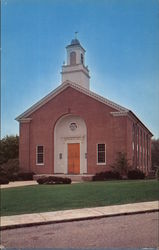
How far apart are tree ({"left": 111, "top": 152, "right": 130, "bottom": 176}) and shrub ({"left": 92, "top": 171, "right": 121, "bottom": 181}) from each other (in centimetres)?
23

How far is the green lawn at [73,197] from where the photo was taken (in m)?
8.25

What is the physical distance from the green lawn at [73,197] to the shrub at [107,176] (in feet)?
14.5

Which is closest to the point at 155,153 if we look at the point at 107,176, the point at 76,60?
the point at 76,60

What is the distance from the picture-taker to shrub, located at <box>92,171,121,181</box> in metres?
15.8

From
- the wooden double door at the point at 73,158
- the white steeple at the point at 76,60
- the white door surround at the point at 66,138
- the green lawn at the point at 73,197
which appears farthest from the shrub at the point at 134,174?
the white steeple at the point at 76,60

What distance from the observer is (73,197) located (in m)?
9.55

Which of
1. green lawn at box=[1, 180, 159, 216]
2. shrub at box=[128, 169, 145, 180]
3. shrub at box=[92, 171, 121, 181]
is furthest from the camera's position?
shrub at box=[92, 171, 121, 181]

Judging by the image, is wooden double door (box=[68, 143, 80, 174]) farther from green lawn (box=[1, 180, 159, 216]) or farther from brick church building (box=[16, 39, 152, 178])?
green lawn (box=[1, 180, 159, 216])

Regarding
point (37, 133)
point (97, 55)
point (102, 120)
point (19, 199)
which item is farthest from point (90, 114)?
point (97, 55)

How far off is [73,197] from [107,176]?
6.68 m

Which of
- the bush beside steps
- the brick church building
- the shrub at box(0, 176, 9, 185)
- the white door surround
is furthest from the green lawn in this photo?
the white door surround

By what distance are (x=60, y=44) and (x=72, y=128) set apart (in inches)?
498

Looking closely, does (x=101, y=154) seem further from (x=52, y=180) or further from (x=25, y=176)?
(x=25, y=176)

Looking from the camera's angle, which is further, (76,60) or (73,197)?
(73,197)
